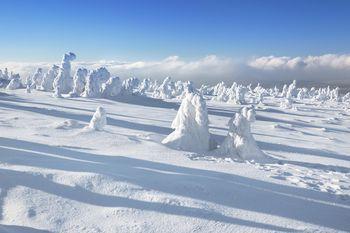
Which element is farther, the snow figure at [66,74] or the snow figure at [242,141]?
the snow figure at [66,74]

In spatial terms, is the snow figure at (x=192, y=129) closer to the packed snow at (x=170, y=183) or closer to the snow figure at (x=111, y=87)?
the packed snow at (x=170, y=183)

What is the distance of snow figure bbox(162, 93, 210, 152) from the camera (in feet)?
86.2

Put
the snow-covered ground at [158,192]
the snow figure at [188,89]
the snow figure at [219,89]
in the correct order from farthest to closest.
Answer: the snow figure at [219,89] → the snow figure at [188,89] → the snow-covered ground at [158,192]

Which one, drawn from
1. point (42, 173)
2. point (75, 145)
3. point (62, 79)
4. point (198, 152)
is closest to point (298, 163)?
point (198, 152)

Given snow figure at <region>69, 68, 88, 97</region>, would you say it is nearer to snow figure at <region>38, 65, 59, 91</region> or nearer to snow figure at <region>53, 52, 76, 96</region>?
snow figure at <region>53, 52, 76, 96</region>

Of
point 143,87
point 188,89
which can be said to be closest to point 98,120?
point 188,89

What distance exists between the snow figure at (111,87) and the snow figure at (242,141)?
6663 cm

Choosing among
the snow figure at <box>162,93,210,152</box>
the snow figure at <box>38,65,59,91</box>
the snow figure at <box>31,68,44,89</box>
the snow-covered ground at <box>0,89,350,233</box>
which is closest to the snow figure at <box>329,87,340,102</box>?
the snow figure at <box>38,65,59,91</box>

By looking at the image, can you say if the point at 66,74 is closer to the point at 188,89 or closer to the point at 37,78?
the point at 37,78

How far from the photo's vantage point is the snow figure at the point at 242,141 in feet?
80.4

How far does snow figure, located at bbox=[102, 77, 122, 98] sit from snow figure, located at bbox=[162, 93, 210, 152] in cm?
6406

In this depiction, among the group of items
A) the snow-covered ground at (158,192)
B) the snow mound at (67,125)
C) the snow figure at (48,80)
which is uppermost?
the snow figure at (48,80)

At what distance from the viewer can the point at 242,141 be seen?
80.8 feet

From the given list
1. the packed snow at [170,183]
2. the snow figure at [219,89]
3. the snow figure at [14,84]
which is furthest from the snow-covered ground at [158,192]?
the snow figure at [219,89]
